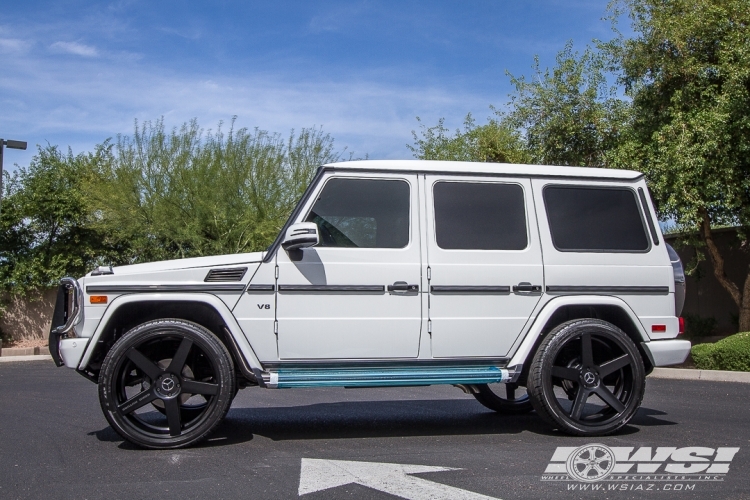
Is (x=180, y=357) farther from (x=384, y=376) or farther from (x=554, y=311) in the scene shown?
(x=554, y=311)

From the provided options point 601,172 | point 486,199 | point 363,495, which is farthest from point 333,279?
point 601,172

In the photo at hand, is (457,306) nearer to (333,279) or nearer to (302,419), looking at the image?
(333,279)

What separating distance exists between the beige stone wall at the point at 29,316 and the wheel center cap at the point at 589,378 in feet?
59.4

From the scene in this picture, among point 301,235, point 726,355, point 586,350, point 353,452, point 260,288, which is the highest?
point 301,235

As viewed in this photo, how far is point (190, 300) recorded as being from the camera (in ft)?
19.2

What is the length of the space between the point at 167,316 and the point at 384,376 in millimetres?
1777

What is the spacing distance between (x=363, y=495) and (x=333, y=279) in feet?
6.25

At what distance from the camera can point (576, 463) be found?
Result: 5363 millimetres

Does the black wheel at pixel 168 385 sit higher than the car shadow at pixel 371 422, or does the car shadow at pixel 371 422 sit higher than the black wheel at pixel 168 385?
the black wheel at pixel 168 385

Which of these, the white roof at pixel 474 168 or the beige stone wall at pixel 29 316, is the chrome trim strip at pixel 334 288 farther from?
the beige stone wall at pixel 29 316

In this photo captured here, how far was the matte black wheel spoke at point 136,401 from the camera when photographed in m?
5.72

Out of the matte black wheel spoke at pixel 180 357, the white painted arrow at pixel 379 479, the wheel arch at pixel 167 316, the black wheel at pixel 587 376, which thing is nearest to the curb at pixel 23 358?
the wheel arch at pixel 167 316

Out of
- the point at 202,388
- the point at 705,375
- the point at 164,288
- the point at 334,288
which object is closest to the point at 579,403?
the point at 334,288

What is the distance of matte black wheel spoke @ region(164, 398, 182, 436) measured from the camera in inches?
227
